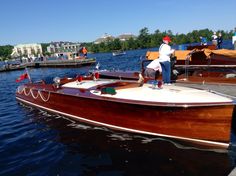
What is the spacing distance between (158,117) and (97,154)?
1825 millimetres

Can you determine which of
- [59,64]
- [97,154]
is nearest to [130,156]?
[97,154]

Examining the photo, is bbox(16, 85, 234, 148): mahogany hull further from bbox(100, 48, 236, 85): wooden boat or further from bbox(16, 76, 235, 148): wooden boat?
bbox(100, 48, 236, 85): wooden boat

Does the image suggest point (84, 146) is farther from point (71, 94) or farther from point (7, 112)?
point (7, 112)

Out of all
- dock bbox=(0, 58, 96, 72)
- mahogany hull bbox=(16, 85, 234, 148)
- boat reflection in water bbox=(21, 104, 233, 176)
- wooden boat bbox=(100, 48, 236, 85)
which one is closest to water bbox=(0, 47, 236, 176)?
boat reflection in water bbox=(21, 104, 233, 176)

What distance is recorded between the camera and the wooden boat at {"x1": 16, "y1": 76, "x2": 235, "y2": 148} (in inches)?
262

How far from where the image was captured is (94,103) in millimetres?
8711

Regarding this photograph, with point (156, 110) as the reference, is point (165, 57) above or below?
above

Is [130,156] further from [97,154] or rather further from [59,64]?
[59,64]

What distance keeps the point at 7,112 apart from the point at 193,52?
879cm

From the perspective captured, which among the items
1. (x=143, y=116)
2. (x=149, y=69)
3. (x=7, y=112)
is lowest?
(x=7, y=112)

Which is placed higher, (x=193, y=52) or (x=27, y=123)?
(x=193, y=52)

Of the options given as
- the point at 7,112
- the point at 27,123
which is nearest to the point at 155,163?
the point at 27,123

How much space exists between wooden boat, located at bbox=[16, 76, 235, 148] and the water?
→ 303mm

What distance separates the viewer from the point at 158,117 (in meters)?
7.37
